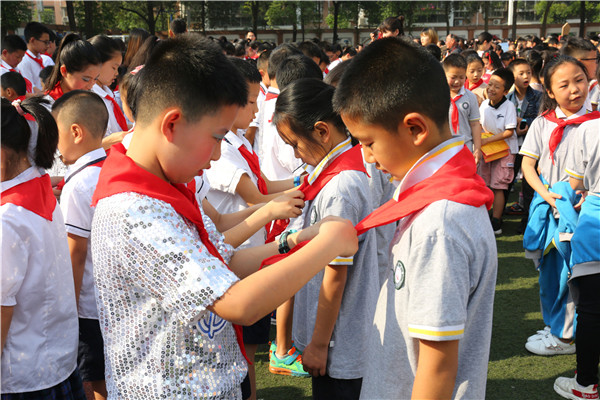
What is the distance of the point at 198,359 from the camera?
4.75 feet

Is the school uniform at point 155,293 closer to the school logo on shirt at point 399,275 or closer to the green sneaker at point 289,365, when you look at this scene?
the school logo on shirt at point 399,275

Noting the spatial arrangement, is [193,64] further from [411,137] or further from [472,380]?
[472,380]

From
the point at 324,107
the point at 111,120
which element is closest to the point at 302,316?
the point at 324,107

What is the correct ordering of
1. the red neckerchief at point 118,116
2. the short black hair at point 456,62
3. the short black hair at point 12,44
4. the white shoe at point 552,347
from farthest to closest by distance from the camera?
the short black hair at point 12,44 → the short black hair at point 456,62 → the red neckerchief at point 118,116 → the white shoe at point 552,347

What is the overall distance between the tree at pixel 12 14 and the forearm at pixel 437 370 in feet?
108

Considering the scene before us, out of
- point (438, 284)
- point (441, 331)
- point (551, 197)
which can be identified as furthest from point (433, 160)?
point (551, 197)

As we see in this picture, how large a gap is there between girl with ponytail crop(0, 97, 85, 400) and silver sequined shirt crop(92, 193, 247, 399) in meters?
0.59

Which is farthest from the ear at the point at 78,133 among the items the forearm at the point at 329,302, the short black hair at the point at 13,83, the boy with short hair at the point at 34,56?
the boy with short hair at the point at 34,56

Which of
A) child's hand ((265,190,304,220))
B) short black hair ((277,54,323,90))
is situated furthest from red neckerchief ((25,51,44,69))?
child's hand ((265,190,304,220))

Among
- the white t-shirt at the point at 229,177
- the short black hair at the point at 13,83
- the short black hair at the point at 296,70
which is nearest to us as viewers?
the white t-shirt at the point at 229,177

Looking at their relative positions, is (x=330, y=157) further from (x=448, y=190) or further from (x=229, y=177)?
(x=448, y=190)

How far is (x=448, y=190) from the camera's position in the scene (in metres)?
1.31

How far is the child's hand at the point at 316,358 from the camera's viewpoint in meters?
2.13

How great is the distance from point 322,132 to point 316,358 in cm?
94
